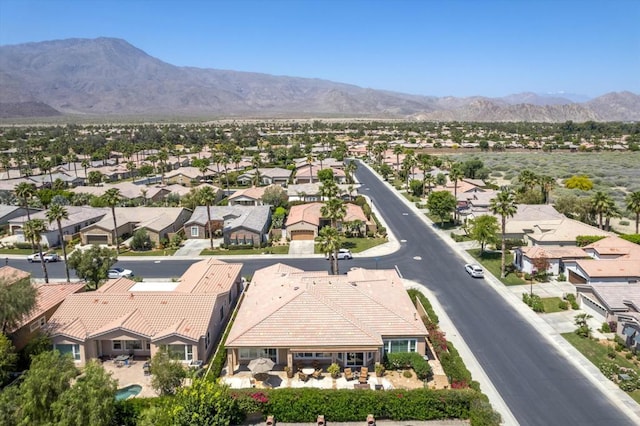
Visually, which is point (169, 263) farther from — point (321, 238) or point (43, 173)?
point (43, 173)

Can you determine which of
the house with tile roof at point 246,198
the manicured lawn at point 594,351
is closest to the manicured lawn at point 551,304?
Answer: the manicured lawn at point 594,351

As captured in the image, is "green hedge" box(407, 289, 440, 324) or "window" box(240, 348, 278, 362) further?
"green hedge" box(407, 289, 440, 324)

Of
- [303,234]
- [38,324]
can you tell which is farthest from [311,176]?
[38,324]

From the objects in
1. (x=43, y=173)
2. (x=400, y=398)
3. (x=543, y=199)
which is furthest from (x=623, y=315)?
(x=43, y=173)

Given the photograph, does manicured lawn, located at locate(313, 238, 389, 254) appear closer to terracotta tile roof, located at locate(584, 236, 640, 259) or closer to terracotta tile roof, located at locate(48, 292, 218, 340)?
terracotta tile roof, located at locate(584, 236, 640, 259)

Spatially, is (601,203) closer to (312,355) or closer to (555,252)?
(555,252)

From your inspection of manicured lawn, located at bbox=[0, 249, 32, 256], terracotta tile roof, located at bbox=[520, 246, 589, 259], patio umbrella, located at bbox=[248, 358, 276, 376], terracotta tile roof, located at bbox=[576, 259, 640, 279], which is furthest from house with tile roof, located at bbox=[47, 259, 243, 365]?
terracotta tile roof, located at bbox=[576, 259, 640, 279]

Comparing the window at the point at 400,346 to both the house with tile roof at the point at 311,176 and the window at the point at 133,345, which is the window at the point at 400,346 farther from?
the house with tile roof at the point at 311,176
